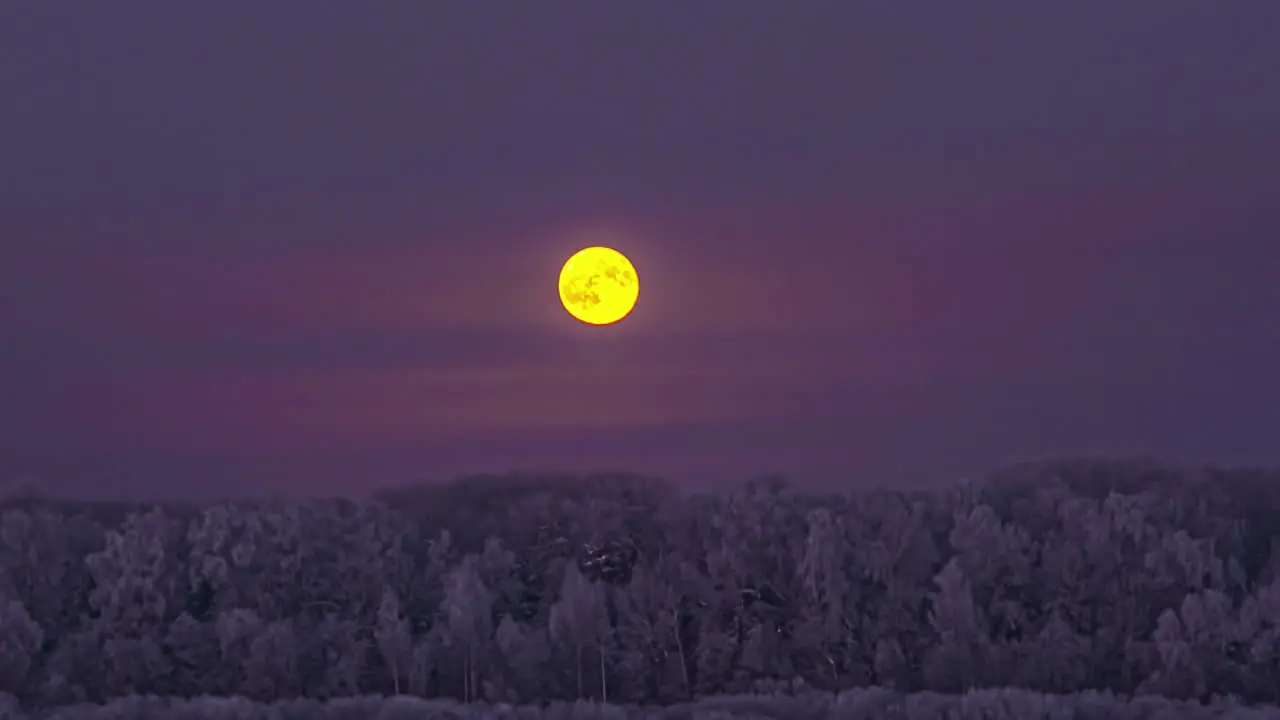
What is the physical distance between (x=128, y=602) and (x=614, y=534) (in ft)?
24.2

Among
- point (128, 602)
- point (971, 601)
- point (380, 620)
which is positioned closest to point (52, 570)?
point (128, 602)

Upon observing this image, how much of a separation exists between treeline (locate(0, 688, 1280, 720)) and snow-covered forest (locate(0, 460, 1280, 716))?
3.62 metres

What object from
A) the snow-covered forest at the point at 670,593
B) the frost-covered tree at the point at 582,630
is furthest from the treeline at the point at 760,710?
the frost-covered tree at the point at 582,630

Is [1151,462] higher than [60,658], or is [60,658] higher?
[1151,462]

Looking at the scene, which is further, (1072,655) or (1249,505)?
(1249,505)

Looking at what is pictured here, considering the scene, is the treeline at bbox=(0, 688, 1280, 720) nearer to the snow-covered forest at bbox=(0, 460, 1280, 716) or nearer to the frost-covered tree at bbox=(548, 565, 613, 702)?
the snow-covered forest at bbox=(0, 460, 1280, 716)

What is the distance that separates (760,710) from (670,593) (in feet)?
21.7

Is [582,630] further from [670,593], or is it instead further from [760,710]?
[760,710]

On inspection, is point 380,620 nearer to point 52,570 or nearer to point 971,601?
point 52,570

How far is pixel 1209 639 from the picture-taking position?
2300cm

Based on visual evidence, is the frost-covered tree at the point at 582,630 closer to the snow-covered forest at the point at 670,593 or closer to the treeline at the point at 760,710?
the snow-covered forest at the point at 670,593

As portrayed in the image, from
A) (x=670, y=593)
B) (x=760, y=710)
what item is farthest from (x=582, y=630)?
(x=760, y=710)

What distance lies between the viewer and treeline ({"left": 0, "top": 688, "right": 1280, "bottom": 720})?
1670 cm

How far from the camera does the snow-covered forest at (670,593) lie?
23047mm
